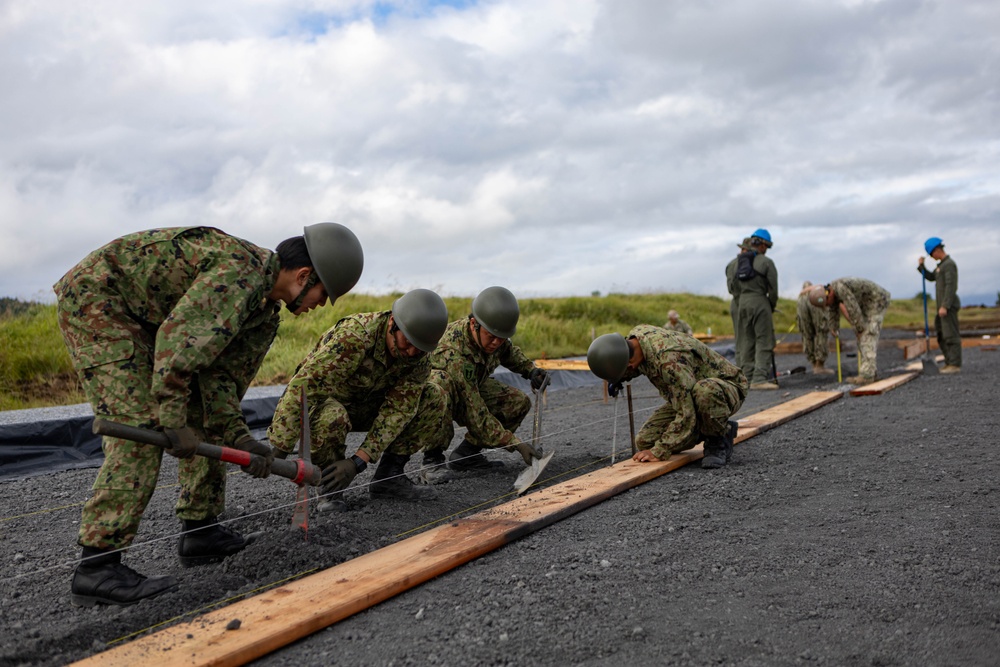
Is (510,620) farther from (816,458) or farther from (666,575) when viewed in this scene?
(816,458)

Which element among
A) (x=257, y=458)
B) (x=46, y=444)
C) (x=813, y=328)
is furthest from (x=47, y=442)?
(x=813, y=328)

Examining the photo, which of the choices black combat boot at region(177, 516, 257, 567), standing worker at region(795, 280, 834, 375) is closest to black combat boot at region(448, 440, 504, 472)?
black combat boot at region(177, 516, 257, 567)

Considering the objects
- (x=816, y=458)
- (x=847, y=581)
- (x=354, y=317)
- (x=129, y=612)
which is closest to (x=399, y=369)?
(x=354, y=317)

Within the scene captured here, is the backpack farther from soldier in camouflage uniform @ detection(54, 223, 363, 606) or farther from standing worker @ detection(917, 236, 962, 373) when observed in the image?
soldier in camouflage uniform @ detection(54, 223, 363, 606)

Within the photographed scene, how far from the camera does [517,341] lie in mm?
14938

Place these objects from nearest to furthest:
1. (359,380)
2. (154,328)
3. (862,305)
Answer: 1. (154,328)
2. (359,380)
3. (862,305)

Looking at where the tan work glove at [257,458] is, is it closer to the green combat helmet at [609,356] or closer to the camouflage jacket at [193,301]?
the camouflage jacket at [193,301]

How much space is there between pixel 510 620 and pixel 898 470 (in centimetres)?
332

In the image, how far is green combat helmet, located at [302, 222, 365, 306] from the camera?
349cm

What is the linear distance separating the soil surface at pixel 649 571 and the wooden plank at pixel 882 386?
3650 mm

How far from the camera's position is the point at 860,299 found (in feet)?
34.9

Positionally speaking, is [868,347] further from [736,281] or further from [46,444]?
[46,444]

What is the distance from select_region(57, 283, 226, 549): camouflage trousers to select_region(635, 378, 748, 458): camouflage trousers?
3.33m

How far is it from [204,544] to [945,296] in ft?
33.8
